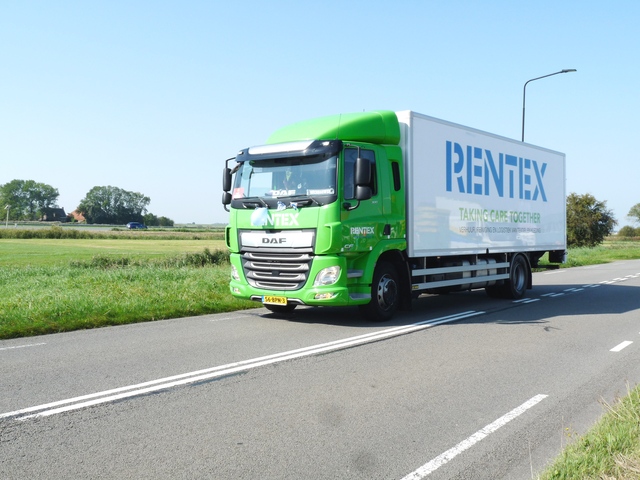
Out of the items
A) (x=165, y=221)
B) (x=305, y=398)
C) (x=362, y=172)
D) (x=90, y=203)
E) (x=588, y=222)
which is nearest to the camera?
(x=305, y=398)

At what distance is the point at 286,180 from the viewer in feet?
32.6

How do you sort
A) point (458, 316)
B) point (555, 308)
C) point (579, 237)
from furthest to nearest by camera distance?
point (579, 237)
point (555, 308)
point (458, 316)

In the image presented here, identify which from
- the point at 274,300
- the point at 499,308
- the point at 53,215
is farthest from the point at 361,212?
the point at 53,215

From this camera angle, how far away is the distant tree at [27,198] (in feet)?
445

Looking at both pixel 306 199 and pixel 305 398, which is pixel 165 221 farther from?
pixel 305 398

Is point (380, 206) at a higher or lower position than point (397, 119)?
lower

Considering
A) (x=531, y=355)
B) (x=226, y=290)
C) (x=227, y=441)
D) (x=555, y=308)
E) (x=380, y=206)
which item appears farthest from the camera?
(x=226, y=290)

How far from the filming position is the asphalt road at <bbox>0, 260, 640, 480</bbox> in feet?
13.3

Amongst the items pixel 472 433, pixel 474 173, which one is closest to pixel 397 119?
pixel 474 173

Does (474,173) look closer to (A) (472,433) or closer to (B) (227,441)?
(A) (472,433)

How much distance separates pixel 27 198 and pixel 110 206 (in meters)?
19.2

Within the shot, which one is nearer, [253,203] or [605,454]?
[605,454]

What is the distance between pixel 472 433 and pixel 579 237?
220 feet

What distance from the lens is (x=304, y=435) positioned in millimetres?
4539
